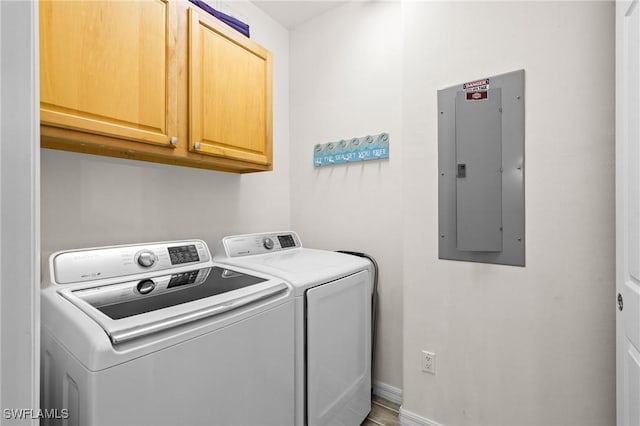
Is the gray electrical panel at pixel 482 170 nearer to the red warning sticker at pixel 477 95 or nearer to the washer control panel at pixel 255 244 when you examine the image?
the red warning sticker at pixel 477 95

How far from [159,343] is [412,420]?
1.55 meters

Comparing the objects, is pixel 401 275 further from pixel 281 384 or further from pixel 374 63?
pixel 374 63

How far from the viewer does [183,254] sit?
5.04ft

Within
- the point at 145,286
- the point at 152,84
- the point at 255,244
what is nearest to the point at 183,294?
the point at 145,286

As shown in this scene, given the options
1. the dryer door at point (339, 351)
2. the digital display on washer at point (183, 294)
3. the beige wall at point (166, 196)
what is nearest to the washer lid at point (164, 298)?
the digital display on washer at point (183, 294)

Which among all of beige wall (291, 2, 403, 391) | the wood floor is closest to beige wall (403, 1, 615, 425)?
the wood floor

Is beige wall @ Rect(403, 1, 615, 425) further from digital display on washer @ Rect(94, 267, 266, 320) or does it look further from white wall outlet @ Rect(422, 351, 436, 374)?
digital display on washer @ Rect(94, 267, 266, 320)

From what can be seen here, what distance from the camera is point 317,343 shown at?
136 centimetres

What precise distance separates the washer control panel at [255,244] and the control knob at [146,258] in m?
0.38

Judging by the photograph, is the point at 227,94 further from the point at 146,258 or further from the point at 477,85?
the point at 477,85

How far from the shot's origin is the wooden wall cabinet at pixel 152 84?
104 centimetres

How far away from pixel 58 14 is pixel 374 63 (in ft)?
5.54

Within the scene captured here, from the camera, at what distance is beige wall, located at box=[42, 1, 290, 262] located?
137cm

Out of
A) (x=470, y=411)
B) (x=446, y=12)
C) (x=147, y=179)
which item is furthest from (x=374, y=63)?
(x=470, y=411)
